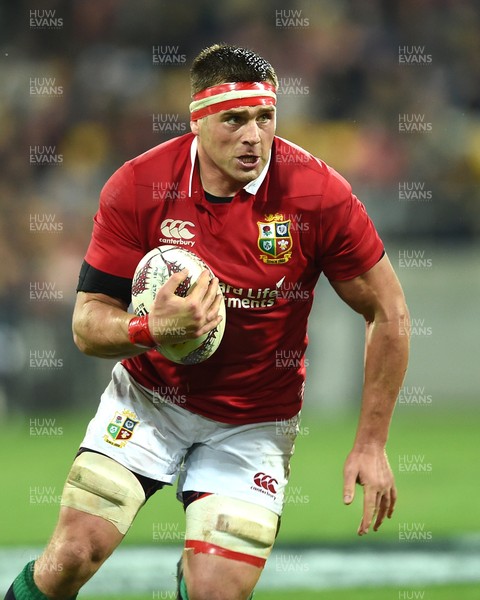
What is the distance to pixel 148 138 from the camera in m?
12.6

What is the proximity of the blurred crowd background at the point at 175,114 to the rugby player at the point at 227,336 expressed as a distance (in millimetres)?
6896

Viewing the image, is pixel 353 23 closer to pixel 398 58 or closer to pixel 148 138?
pixel 398 58

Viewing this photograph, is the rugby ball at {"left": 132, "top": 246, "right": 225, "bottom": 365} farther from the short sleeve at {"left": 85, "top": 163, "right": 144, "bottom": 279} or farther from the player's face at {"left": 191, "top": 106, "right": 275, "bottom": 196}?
the player's face at {"left": 191, "top": 106, "right": 275, "bottom": 196}

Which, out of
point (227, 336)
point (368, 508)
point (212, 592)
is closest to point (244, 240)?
point (227, 336)

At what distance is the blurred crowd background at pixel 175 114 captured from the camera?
1135cm

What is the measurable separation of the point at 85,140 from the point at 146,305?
955 cm

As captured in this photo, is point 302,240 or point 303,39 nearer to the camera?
point 302,240

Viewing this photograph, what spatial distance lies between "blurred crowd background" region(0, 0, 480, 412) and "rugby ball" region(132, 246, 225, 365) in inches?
283

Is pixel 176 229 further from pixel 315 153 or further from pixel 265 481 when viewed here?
pixel 315 153

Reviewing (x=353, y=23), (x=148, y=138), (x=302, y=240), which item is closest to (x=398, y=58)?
(x=353, y=23)

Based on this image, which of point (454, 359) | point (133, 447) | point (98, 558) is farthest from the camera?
point (454, 359)

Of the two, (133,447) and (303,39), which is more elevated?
(303,39)

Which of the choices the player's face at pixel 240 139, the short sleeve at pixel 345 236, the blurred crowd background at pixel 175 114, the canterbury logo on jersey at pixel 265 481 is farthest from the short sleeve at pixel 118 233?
the blurred crowd background at pixel 175 114

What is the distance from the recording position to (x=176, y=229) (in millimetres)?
4191
